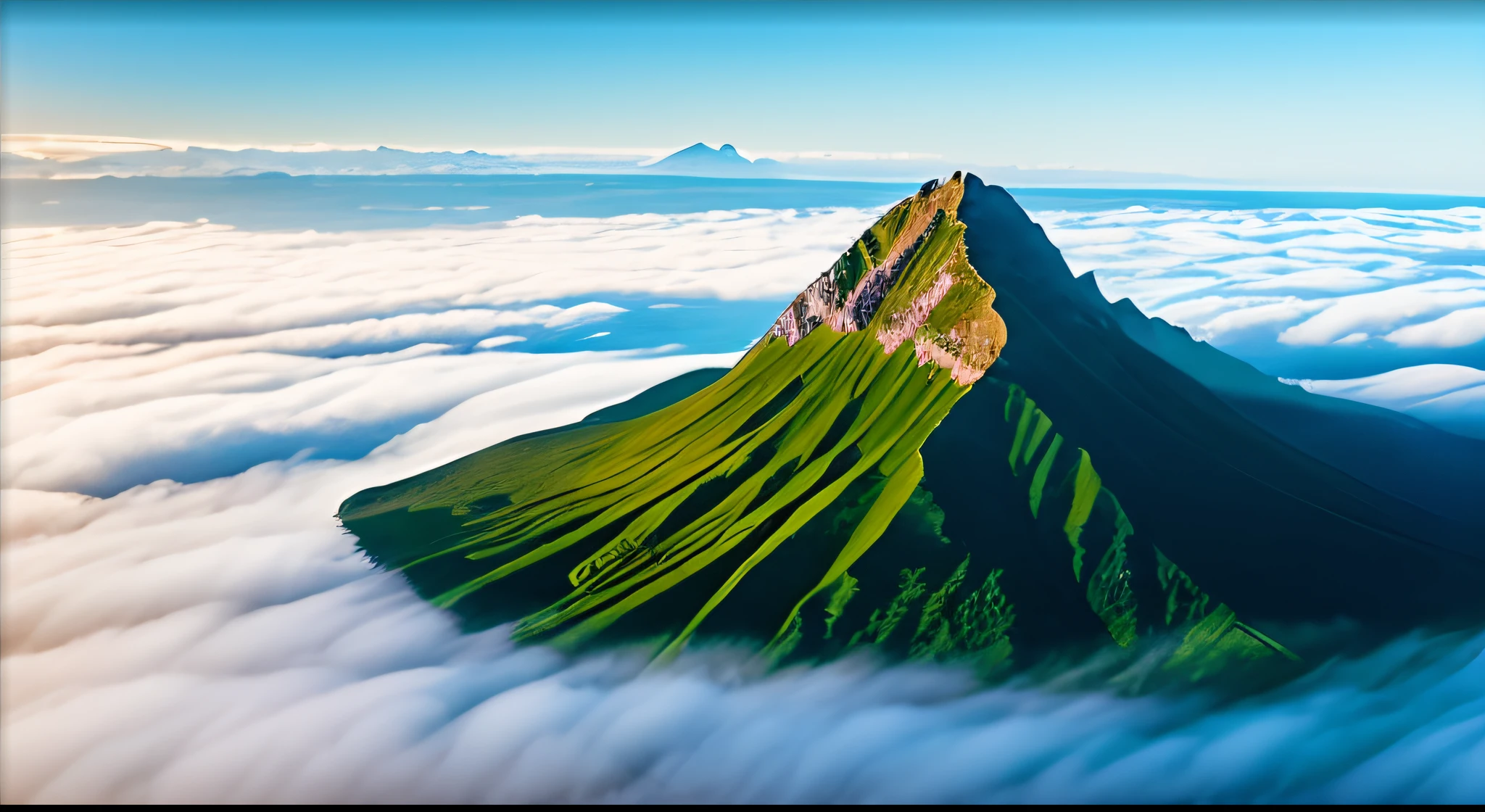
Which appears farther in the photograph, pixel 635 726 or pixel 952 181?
pixel 952 181

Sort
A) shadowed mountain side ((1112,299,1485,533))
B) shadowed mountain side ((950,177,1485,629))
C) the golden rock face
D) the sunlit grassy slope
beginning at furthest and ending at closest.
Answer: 1. shadowed mountain side ((1112,299,1485,533))
2. the golden rock face
3. shadowed mountain side ((950,177,1485,629))
4. the sunlit grassy slope

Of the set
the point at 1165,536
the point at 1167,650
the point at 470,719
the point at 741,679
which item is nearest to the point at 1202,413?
the point at 1165,536

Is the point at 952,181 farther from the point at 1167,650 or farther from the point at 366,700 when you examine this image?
the point at 366,700

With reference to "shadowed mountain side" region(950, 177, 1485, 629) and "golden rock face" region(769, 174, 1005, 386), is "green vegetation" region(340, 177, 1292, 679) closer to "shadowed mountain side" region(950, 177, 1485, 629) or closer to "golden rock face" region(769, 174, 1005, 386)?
"golden rock face" region(769, 174, 1005, 386)

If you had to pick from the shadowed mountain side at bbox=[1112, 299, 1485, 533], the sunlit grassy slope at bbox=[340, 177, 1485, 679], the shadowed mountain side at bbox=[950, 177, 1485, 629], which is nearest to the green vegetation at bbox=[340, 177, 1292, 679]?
the sunlit grassy slope at bbox=[340, 177, 1485, 679]

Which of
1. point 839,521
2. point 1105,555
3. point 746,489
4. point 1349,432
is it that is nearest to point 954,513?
point 839,521
